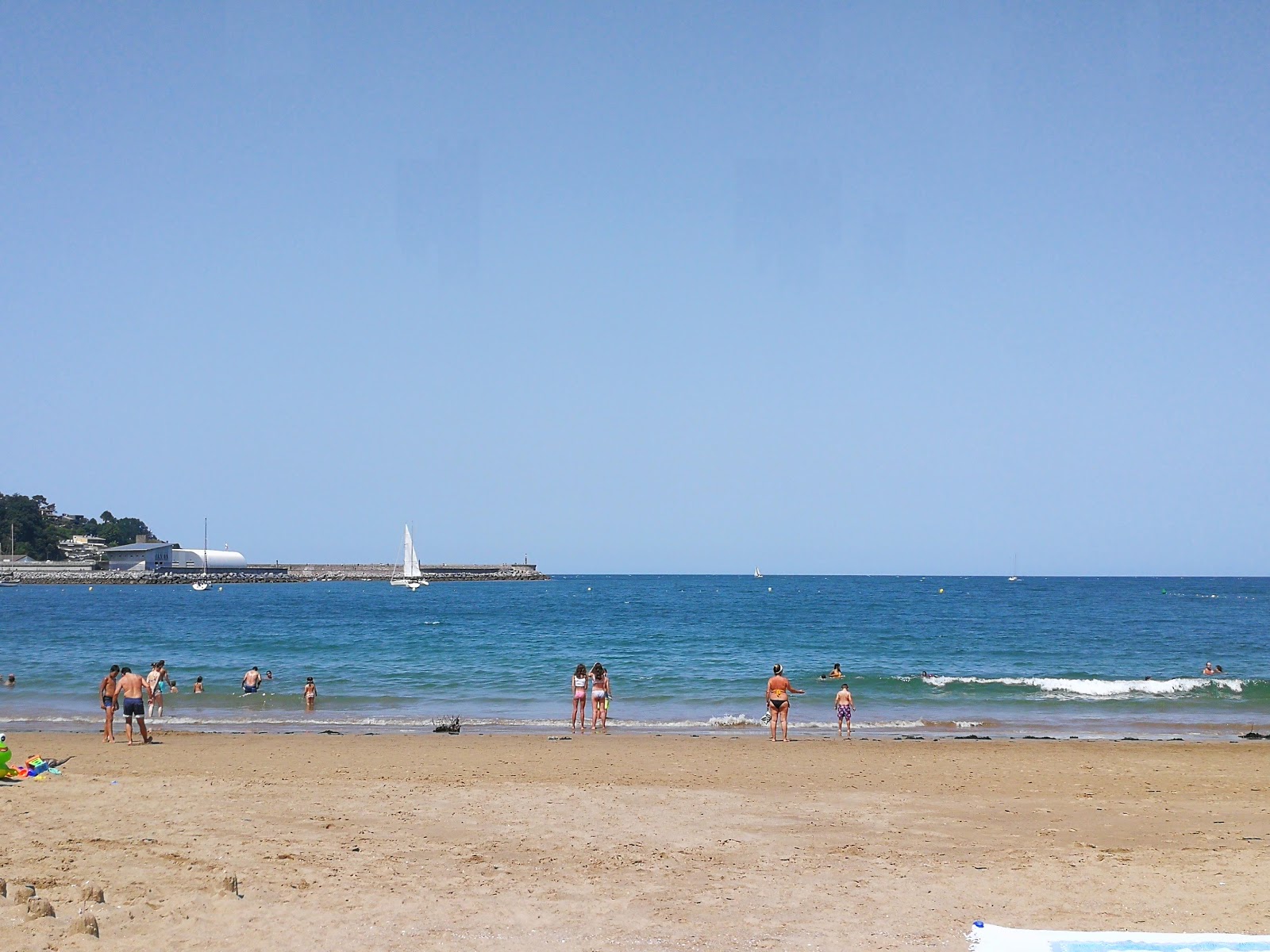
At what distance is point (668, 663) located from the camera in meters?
39.3

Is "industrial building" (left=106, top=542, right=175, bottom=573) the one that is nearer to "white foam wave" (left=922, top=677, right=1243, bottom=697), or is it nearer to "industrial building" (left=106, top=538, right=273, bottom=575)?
"industrial building" (left=106, top=538, right=273, bottom=575)

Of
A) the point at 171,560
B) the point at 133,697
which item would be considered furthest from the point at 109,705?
the point at 171,560

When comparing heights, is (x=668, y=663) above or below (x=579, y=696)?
below

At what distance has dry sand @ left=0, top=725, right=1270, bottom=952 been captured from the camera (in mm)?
8555

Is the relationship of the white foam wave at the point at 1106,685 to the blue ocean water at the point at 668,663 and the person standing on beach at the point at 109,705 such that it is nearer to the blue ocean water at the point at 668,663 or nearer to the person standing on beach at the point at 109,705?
the blue ocean water at the point at 668,663

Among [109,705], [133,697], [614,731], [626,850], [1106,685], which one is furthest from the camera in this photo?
[1106,685]

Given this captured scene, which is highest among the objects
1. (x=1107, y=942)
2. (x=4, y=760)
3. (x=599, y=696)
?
(x=1107, y=942)

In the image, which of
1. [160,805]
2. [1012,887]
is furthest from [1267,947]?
[160,805]

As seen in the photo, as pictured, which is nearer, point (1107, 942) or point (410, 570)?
point (1107, 942)

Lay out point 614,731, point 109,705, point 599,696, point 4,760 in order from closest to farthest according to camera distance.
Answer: point 4,760, point 109,705, point 599,696, point 614,731

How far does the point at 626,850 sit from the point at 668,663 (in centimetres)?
2820

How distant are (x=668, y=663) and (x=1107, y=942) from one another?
32.0m

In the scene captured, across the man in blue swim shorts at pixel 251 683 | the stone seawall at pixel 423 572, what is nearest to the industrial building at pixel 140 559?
the stone seawall at pixel 423 572

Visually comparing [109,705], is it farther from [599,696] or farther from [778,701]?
[778,701]
